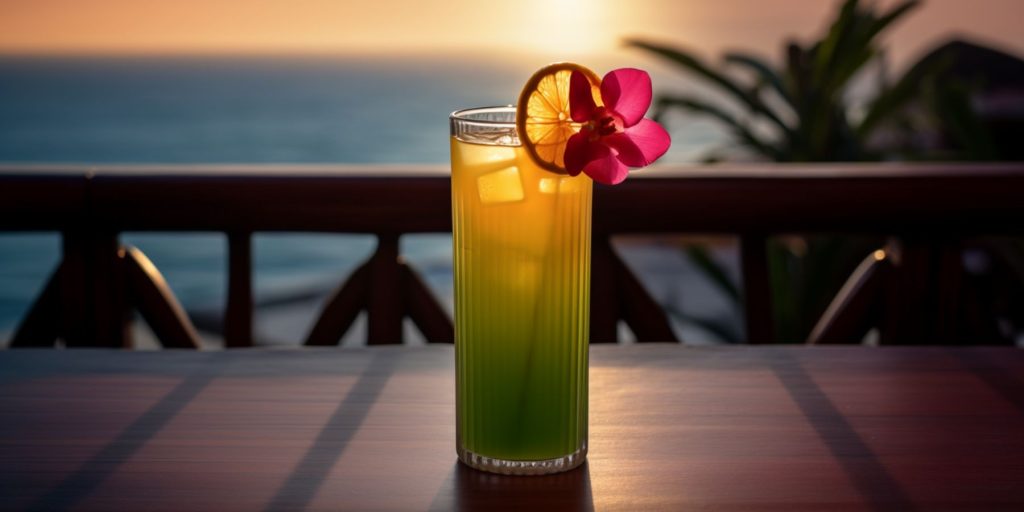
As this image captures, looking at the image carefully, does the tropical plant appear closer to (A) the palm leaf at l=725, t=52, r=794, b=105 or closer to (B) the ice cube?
(A) the palm leaf at l=725, t=52, r=794, b=105

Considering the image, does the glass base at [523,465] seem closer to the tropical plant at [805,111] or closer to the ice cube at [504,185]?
the ice cube at [504,185]

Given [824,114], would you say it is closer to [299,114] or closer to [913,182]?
[913,182]

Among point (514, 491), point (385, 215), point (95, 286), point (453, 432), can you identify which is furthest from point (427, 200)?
point (514, 491)

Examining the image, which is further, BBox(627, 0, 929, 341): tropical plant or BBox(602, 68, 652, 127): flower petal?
BBox(627, 0, 929, 341): tropical plant

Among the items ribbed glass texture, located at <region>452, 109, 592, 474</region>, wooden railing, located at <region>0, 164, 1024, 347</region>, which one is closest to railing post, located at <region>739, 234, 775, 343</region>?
wooden railing, located at <region>0, 164, 1024, 347</region>

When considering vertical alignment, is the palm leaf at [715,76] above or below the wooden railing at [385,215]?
below

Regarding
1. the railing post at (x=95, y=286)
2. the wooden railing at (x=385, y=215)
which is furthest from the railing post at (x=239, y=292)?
the railing post at (x=95, y=286)

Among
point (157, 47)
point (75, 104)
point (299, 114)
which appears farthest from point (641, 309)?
point (157, 47)

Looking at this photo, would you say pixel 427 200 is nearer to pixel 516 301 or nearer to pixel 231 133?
pixel 516 301
